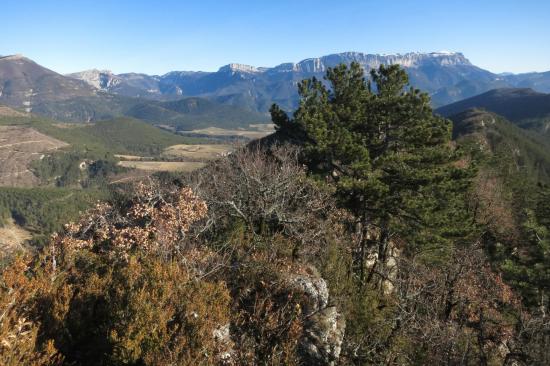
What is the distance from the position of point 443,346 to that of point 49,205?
184 metres

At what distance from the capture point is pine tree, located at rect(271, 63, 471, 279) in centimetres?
2230

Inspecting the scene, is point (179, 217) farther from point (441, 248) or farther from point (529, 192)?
point (529, 192)

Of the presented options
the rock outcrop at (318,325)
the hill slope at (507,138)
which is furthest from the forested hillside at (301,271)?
the hill slope at (507,138)

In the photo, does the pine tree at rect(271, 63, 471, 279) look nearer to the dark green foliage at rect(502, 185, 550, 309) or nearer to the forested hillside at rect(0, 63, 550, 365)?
the forested hillside at rect(0, 63, 550, 365)

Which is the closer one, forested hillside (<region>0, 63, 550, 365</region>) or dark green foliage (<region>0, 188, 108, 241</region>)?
forested hillside (<region>0, 63, 550, 365</region>)

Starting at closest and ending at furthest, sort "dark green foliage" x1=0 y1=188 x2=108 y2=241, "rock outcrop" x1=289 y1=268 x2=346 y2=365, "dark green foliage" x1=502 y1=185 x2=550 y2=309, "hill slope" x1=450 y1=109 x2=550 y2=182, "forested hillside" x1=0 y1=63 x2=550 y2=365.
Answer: "forested hillside" x1=0 y1=63 x2=550 y2=365 → "rock outcrop" x1=289 y1=268 x2=346 y2=365 → "dark green foliage" x1=502 y1=185 x2=550 y2=309 → "hill slope" x1=450 y1=109 x2=550 y2=182 → "dark green foliage" x1=0 y1=188 x2=108 y2=241

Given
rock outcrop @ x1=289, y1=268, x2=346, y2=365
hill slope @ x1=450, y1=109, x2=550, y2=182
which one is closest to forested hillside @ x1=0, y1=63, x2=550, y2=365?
rock outcrop @ x1=289, y1=268, x2=346, y2=365

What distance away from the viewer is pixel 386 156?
2267 centimetres

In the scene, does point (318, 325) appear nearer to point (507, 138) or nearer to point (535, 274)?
point (535, 274)

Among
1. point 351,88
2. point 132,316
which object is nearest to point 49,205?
point 351,88

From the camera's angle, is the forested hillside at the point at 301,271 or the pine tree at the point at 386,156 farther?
the pine tree at the point at 386,156

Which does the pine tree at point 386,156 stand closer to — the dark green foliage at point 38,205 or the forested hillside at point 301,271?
the forested hillside at point 301,271

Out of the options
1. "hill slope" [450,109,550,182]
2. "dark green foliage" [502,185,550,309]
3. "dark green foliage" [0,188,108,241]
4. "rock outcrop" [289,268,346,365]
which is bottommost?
"dark green foliage" [0,188,108,241]

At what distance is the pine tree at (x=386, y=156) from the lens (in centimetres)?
2230
